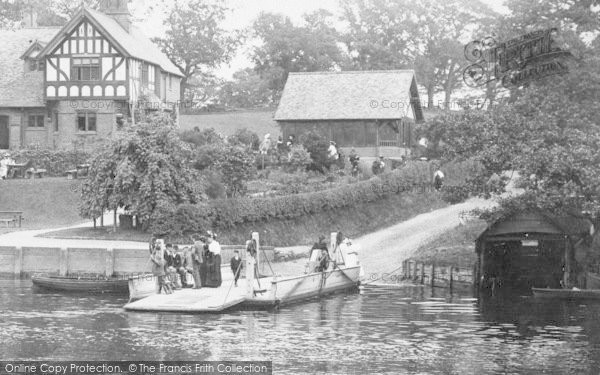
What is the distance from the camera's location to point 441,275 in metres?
50.4

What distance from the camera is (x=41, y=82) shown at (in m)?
76.5

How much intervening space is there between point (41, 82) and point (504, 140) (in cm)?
3867

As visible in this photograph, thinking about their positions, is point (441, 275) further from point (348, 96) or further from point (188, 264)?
point (348, 96)

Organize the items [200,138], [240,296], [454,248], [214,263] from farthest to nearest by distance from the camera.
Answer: [200,138] < [454,248] < [214,263] < [240,296]

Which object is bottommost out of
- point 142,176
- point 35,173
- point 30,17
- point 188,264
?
point 188,264

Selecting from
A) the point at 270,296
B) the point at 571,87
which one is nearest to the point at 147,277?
the point at 270,296

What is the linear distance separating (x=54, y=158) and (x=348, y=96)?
2103cm

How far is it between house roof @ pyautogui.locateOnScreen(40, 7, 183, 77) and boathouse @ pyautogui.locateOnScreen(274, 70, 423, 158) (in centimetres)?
959

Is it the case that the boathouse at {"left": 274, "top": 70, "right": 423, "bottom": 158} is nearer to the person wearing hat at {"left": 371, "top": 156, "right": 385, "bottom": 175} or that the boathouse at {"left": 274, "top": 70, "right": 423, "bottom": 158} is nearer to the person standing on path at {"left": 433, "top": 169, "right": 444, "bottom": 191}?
the person wearing hat at {"left": 371, "top": 156, "right": 385, "bottom": 175}

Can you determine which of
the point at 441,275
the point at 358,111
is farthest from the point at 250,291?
the point at 358,111

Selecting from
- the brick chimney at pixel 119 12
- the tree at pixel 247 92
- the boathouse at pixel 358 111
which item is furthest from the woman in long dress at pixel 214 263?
the tree at pixel 247 92

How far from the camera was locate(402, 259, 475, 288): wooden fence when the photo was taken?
49.8m

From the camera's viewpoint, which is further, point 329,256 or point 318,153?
point 318,153

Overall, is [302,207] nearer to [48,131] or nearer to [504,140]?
[504,140]
